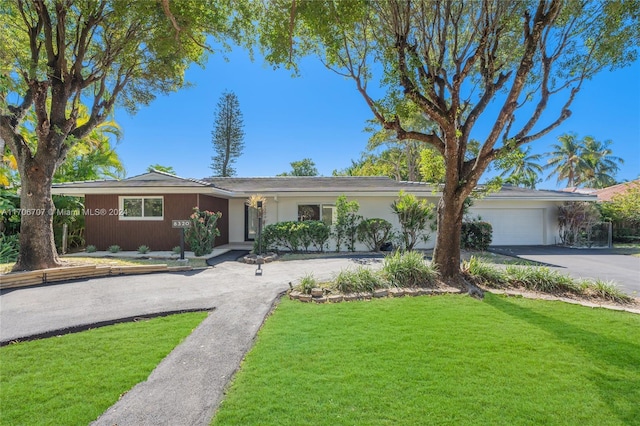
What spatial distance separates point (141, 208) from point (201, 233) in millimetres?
3509

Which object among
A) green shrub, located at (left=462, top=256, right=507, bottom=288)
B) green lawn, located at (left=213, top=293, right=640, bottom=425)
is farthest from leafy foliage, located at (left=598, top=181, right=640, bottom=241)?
green lawn, located at (left=213, top=293, right=640, bottom=425)

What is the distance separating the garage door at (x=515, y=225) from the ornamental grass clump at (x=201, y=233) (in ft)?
43.6

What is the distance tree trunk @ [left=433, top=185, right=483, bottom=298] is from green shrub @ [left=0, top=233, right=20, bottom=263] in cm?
1357

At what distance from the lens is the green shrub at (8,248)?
9.82 m

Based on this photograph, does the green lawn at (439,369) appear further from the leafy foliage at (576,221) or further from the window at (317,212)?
the leafy foliage at (576,221)

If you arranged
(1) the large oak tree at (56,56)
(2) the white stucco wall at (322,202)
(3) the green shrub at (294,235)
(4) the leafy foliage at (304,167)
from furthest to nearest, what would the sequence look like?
(4) the leafy foliage at (304,167), (2) the white stucco wall at (322,202), (3) the green shrub at (294,235), (1) the large oak tree at (56,56)

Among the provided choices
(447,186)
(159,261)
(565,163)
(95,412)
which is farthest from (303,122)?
(565,163)

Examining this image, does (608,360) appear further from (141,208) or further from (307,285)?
(141,208)

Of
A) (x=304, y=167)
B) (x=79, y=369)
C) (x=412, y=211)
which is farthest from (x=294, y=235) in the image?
(x=304, y=167)

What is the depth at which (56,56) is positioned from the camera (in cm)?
834

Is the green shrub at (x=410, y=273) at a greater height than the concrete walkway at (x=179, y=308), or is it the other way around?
the green shrub at (x=410, y=273)

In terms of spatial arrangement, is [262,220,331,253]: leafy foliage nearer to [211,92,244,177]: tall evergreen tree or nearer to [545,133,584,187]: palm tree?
[211,92,244,177]: tall evergreen tree

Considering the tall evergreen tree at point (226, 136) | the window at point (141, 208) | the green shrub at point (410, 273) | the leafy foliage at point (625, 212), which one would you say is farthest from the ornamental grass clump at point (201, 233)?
the tall evergreen tree at point (226, 136)

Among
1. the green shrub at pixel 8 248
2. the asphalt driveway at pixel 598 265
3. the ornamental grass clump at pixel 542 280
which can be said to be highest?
the green shrub at pixel 8 248
